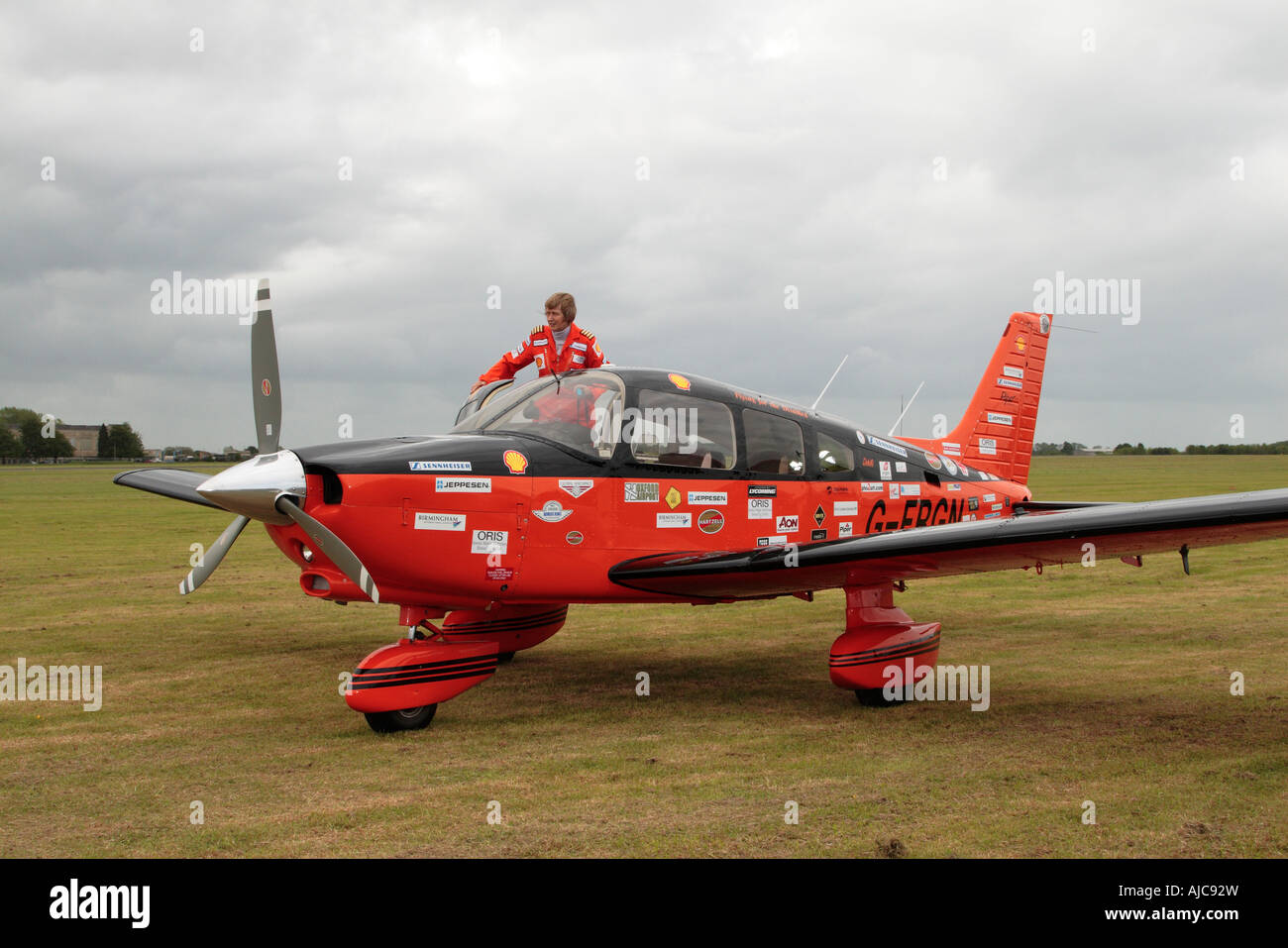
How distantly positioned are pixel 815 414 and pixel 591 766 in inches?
164

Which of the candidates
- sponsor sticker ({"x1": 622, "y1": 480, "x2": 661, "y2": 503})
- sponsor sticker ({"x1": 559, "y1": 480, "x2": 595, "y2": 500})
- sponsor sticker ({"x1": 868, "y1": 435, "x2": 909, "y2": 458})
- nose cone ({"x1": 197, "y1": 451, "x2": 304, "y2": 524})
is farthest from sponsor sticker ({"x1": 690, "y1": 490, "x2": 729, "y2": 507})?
nose cone ({"x1": 197, "y1": 451, "x2": 304, "y2": 524})

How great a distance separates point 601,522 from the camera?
756cm

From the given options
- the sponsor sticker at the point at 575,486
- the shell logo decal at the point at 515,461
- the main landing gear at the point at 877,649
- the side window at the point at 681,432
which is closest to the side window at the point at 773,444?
the side window at the point at 681,432

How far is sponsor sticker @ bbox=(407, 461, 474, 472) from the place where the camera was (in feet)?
22.5

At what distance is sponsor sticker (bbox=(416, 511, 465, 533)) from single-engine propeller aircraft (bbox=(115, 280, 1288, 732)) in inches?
0.6

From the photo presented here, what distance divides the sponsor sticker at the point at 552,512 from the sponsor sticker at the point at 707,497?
111 cm

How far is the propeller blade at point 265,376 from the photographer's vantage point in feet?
23.5

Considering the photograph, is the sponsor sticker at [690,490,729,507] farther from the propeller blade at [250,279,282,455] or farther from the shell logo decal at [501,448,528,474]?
the propeller blade at [250,279,282,455]

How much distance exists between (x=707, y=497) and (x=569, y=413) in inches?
52.4

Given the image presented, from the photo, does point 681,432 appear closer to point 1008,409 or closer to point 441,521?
point 441,521

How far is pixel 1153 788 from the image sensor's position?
5.57 meters

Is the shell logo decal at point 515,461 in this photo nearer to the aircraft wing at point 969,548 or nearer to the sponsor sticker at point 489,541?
the sponsor sticker at point 489,541

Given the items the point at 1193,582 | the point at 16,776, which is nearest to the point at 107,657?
the point at 16,776

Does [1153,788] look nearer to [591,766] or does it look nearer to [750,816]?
[750,816]
